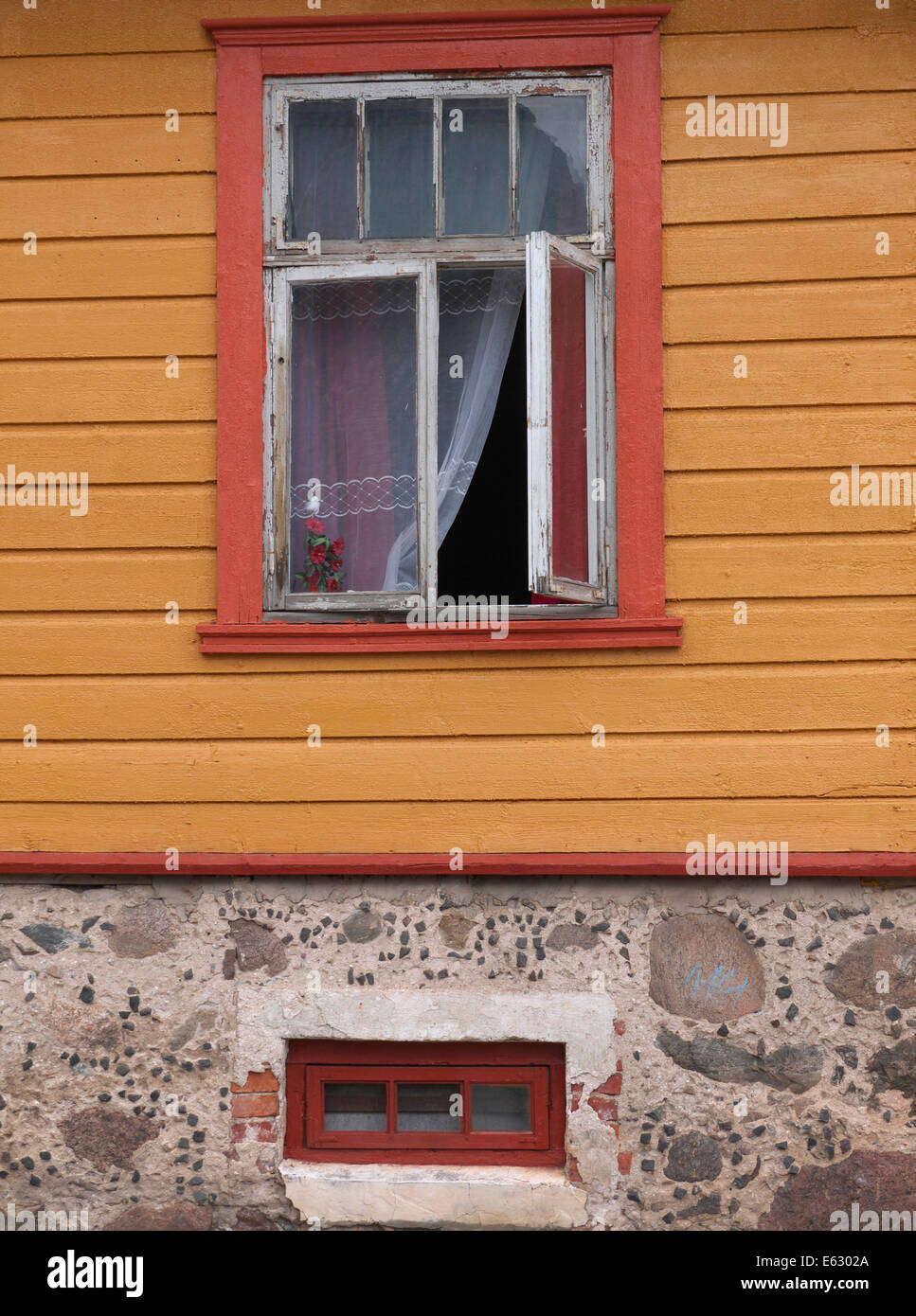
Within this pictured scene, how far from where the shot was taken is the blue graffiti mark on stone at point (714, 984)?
3879 mm

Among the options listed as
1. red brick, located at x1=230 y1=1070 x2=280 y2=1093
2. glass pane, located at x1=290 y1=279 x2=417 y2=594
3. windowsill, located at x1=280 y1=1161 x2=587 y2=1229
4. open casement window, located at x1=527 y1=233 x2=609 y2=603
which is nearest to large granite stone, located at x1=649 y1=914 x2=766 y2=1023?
windowsill, located at x1=280 y1=1161 x2=587 y2=1229

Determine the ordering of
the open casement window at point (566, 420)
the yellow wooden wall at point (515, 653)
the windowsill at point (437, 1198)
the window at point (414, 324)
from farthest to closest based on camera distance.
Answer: the window at point (414, 324) < the yellow wooden wall at point (515, 653) < the windowsill at point (437, 1198) < the open casement window at point (566, 420)

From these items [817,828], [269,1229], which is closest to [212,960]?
[269,1229]

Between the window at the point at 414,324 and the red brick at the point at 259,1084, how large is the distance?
1504 mm

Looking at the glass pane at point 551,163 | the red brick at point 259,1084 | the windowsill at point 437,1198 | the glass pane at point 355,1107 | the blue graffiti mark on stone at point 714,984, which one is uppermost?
the glass pane at point 551,163

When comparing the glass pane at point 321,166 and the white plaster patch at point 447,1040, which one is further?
the glass pane at point 321,166

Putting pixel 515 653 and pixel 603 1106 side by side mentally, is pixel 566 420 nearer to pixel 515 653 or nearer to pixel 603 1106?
pixel 515 653

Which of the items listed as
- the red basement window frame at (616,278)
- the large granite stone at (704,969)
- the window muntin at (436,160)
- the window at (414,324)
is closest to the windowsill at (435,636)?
the red basement window frame at (616,278)

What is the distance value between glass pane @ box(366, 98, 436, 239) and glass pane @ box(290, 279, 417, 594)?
20 cm

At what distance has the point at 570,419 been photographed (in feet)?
13.3

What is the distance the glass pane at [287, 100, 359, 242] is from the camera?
418 cm

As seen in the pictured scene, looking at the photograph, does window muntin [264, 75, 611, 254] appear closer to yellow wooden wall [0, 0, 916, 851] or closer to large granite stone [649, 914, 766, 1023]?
yellow wooden wall [0, 0, 916, 851]

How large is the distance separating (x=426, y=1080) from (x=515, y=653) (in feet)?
4.61

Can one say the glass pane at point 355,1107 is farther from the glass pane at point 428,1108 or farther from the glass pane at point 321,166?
the glass pane at point 321,166
